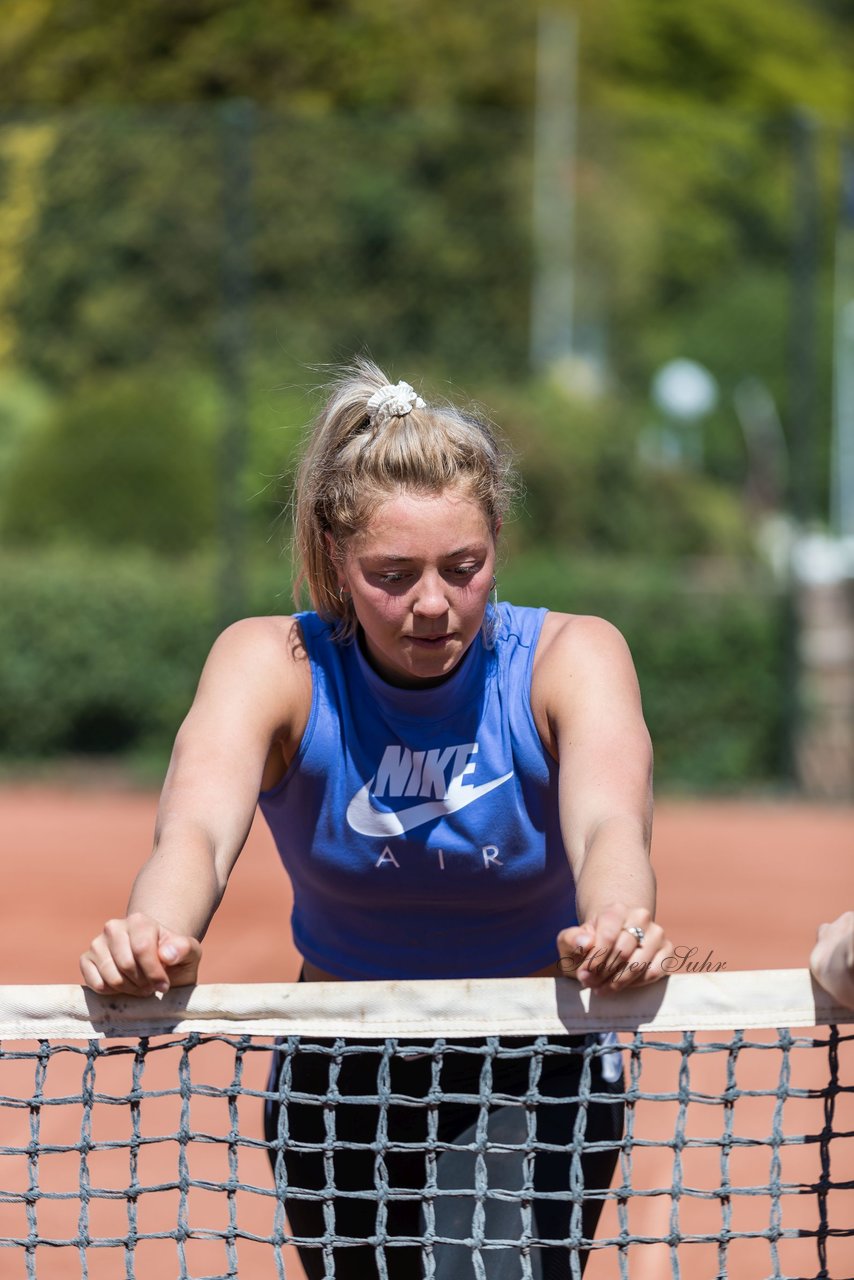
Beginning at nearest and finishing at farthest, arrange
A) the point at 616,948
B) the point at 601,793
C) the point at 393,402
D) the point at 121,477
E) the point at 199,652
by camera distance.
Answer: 1. the point at 616,948
2. the point at 601,793
3. the point at 393,402
4. the point at 199,652
5. the point at 121,477

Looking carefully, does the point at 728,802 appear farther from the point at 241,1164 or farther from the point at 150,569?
the point at 241,1164

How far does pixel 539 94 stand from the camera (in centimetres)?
2852

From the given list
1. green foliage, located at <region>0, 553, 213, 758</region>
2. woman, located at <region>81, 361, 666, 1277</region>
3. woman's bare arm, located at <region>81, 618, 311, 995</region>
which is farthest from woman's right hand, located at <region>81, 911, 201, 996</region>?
green foliage, located at <region>0, 553, 213, 758</region>

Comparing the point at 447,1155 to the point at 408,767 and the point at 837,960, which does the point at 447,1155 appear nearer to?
the point at 408,767

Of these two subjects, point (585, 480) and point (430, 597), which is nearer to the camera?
point (430, 597)

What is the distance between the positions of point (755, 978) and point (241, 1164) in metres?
2.76

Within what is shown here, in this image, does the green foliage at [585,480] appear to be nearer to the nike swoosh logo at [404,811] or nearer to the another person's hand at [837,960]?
the nike swoosh logo at [404,811]

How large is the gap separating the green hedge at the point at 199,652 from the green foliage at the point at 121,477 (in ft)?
4.48

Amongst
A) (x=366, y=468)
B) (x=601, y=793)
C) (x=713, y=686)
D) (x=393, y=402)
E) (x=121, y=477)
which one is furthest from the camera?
(x=121, y=477)

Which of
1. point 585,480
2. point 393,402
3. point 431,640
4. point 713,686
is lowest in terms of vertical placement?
point 431,640

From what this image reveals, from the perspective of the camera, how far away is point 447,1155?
2.38m

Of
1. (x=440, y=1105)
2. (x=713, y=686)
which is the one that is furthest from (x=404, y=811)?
(x=713, y=686)

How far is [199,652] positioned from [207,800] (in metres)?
8.78

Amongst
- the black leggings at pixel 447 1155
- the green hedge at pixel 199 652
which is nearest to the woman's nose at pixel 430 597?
the black leggings at pixel 447 1155
